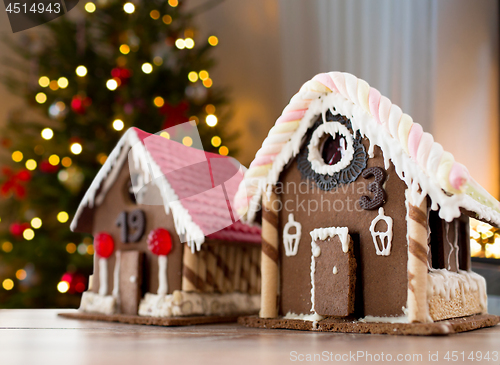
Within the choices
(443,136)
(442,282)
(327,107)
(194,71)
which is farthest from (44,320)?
(443,136)

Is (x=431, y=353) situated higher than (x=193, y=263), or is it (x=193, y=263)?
(x=193, y=263)

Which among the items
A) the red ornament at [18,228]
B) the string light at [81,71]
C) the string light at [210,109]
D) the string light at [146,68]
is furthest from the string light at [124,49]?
the red ornament at [18,228]

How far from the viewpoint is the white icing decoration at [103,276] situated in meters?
3.20

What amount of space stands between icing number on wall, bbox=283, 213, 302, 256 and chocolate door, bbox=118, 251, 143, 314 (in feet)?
2.96

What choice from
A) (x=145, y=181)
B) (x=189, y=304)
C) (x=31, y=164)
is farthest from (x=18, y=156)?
(x=189, y=304)

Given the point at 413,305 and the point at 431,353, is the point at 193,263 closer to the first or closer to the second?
the point at 413,305

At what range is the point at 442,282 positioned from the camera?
2385 mm

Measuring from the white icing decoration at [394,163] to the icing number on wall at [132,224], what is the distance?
690 millimetres

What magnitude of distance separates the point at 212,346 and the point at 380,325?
2.68ft

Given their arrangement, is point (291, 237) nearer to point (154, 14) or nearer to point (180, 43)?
point (180, 43)

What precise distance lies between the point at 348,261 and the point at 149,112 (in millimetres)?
2589

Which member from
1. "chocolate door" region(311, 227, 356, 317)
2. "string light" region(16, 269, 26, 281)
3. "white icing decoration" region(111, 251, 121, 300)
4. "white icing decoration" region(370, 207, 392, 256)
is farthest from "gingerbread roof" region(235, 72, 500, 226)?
"string light" region(16, 269, 26, 281)

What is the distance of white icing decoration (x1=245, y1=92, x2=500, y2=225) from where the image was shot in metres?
2.17

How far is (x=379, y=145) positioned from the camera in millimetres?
2406
